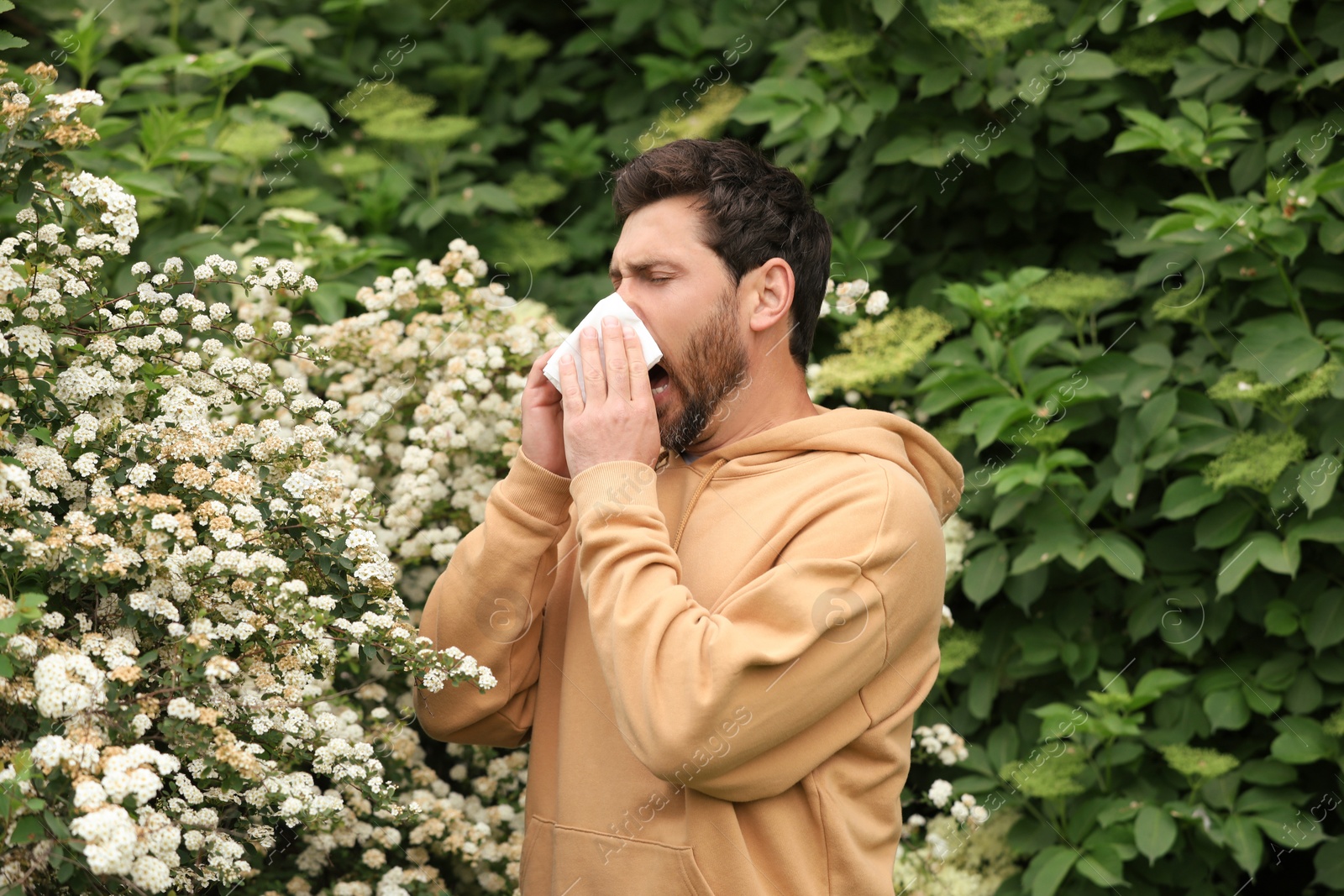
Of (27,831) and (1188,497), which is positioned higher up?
(27,831)

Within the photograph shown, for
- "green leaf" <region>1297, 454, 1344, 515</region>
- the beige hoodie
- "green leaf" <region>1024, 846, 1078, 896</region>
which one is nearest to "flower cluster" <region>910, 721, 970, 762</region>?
"green leaf" <region>1024, 846, 1078, 896</region>

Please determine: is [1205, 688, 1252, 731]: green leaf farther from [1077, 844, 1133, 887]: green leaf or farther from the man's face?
the man's face

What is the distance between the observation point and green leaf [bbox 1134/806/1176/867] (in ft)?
9.23

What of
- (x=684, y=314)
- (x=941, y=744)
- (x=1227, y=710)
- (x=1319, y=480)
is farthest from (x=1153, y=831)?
(x=684, y=314)

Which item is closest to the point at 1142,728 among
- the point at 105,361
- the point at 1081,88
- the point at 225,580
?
the point at 1081,88

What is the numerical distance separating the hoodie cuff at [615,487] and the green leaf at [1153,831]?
1.66 metres

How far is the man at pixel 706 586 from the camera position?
1.82m

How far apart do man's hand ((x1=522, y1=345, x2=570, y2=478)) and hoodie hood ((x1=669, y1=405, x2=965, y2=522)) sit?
0.25m

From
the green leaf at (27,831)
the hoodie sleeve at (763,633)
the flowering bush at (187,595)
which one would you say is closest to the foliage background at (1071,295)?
the flowering bush at (187,595)

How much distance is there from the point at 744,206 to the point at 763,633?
2.77 feet

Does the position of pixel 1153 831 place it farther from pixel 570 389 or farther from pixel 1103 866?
pixel 570 389

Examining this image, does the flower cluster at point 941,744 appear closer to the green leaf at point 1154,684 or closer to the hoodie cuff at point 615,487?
the green leaf at point 1154,684

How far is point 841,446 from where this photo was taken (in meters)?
2.14

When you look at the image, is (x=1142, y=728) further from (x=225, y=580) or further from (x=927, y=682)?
(x=225, y=580)
